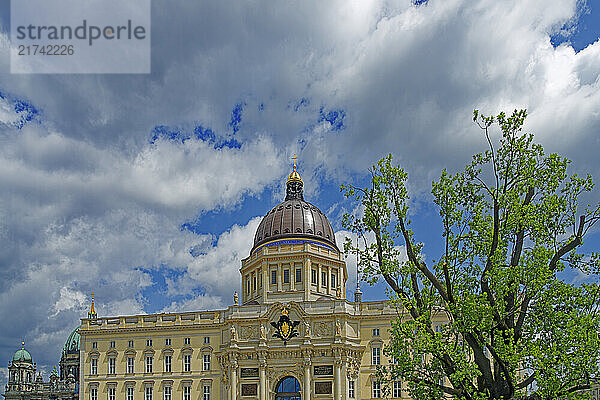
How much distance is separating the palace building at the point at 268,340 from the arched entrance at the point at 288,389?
0.38 feet

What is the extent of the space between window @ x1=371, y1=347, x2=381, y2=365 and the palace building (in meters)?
0.12

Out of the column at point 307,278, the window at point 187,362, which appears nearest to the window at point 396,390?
the column at point 307,278

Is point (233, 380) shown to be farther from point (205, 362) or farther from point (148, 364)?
point (148, 364)

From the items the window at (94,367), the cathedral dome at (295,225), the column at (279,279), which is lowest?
the window at (94,367)

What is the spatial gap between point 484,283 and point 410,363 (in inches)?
160

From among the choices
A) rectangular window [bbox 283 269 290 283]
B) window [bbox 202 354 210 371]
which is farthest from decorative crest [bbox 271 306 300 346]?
window [bbox 202 354 210 371]

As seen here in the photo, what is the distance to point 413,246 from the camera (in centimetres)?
2631

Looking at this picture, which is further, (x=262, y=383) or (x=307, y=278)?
(x=307, y=278)

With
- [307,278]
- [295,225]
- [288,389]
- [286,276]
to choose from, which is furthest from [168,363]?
[295,225]

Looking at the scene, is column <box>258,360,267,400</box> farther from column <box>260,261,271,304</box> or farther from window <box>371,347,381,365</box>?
window <box>371,347,381,365</box>

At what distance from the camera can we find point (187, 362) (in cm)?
8425

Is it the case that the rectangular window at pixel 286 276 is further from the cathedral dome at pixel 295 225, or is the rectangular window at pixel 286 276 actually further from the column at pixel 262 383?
the column at pixel 262 383

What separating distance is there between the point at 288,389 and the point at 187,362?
43.7 feet

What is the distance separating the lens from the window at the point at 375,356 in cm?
7925
